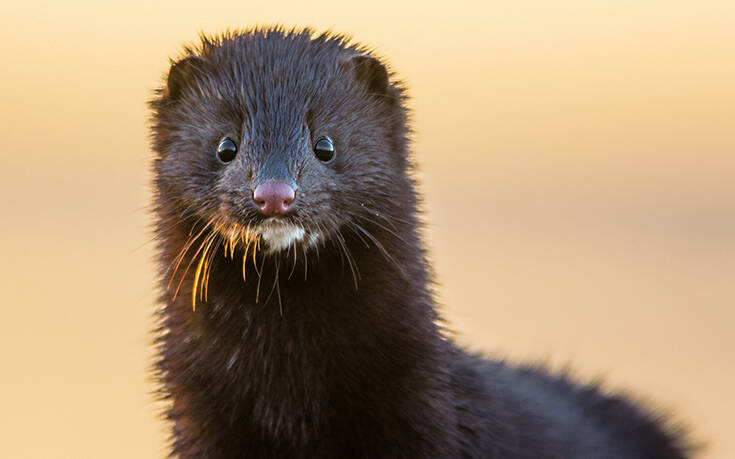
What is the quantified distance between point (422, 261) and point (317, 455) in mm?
962

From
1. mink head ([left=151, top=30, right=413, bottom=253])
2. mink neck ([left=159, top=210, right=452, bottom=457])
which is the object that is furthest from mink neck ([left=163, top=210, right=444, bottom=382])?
mink head ([left=151, top=30, right=413, bottom=253])

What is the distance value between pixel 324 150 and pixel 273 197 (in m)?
0.49

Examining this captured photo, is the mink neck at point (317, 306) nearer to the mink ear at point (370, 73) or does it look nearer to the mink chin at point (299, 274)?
the mink chin at point (299, 274)

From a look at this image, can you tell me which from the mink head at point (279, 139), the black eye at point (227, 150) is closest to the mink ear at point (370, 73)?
the mink head at point (279, 139)

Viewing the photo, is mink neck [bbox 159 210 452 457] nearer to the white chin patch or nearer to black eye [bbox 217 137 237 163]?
the white chin patch

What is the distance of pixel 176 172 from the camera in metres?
4.27

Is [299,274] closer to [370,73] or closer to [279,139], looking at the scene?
[279,139]

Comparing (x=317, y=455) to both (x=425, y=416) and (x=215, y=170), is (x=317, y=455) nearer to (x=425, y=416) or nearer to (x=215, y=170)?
(x=425, y=416)

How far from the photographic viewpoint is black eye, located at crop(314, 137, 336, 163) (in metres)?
4.15

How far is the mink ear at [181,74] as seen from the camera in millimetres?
4441

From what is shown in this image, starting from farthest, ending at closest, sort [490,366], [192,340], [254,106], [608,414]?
[608,414], [490,366], [192,340], [254,106]

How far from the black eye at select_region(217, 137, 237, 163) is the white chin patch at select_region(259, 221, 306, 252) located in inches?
16.9

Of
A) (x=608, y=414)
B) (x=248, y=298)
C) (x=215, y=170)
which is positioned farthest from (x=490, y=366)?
(x=215, y=170)

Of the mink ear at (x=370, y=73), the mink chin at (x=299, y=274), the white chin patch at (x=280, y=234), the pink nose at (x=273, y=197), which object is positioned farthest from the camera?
the mink ear at (x=370, y=73)
